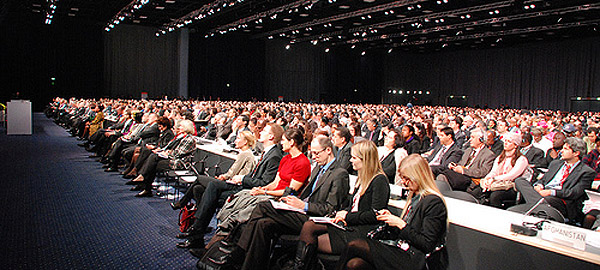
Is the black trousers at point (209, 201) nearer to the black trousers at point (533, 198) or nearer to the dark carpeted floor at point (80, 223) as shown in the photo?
the dark carpeted floor at point (80, 223)

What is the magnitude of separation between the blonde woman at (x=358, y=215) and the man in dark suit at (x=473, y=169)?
218 centimetres

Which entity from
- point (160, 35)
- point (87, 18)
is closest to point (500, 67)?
point (160, 35)

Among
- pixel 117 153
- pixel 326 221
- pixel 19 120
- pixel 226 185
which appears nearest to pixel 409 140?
pixel 226 185

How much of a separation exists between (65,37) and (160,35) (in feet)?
18.6

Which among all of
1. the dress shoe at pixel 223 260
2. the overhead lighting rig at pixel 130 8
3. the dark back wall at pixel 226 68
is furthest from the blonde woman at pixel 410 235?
the dark back wall at pixel 226 68

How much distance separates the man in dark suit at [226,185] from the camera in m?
4.19

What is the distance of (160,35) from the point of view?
97.8 feet

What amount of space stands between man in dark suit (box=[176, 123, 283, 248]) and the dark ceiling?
1187cm

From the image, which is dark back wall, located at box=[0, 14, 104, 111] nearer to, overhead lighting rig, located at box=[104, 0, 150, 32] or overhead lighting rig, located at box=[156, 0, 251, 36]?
overhead lighting rig, located at box=[104, 0, 150, 32]

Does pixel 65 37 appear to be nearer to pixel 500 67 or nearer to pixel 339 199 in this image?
pixel 339 199

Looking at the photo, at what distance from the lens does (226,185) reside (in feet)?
14.4

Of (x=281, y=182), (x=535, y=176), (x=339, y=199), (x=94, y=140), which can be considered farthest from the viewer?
(x=94, y=140)

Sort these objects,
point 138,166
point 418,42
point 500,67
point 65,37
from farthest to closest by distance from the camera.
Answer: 1. point 500,67
2. point 418,42
3. point 65,37
4. point 138,166

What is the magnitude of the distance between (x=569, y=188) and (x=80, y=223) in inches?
198
